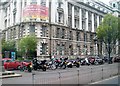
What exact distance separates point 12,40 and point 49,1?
10560 millimetres

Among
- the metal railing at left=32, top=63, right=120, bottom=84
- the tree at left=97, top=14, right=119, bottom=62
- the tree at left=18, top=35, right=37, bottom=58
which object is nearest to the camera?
the metal railing at left=32, top=63, right=120, bottom=84

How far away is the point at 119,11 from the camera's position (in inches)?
2840

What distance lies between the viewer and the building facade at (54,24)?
4459 centimetres

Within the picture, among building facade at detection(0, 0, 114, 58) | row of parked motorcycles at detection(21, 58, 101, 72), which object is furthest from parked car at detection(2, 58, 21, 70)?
building facade at detection(0, 0, 114, 58)

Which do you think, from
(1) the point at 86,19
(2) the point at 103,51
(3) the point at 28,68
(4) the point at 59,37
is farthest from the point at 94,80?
(2) the point at 103,51

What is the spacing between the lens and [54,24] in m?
47.3

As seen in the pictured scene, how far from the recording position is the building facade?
4459 cm

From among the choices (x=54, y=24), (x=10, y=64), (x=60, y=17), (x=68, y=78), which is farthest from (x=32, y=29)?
(x=68, y=78)

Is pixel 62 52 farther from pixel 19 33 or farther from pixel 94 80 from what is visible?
pixel 94 80

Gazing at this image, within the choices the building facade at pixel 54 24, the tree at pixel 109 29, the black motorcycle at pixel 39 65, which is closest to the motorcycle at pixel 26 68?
the black motorcycle at pixel 39 65

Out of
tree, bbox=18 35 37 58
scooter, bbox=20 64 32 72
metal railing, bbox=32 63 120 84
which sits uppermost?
tree, bbox=18 35 37 58

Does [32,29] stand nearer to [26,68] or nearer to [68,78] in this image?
[26,68]

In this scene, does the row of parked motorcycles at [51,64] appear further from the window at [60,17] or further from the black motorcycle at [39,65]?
the window at [60,17]

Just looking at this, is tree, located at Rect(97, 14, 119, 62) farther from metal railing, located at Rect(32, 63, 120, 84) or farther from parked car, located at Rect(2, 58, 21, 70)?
metal railing, located at Rect(32, 63, 120, 84)
